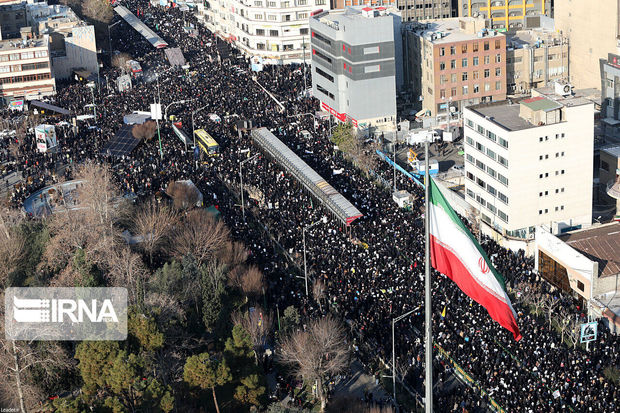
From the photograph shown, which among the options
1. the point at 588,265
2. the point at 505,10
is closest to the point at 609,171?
the point at 588,265

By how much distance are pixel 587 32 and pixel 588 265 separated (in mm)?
45840

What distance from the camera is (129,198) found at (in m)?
80.4

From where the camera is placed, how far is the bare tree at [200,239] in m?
68.2

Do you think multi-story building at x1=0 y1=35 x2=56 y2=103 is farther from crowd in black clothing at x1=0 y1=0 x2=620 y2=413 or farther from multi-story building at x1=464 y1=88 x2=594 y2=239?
multi-story building at x1=464 y1=88 x2=594 y2=239

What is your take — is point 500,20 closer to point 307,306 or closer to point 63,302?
point 307,306

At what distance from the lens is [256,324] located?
194 ft

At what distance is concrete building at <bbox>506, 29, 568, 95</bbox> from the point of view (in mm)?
103688

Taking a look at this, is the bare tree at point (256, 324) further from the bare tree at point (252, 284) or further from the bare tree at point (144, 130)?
the bare tree at point (144, 130)

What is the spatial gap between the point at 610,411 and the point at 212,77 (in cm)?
7639

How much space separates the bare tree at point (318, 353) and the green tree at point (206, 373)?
196 inches

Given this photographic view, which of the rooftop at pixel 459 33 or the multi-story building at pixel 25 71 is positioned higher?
the rooftop at pixel 459 33

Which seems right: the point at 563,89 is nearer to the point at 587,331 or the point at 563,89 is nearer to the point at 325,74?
the point at 587,331

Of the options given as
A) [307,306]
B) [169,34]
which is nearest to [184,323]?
[307,306]

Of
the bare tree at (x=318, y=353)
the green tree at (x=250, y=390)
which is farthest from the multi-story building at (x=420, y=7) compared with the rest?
the green tree at (x=250, y=390)
